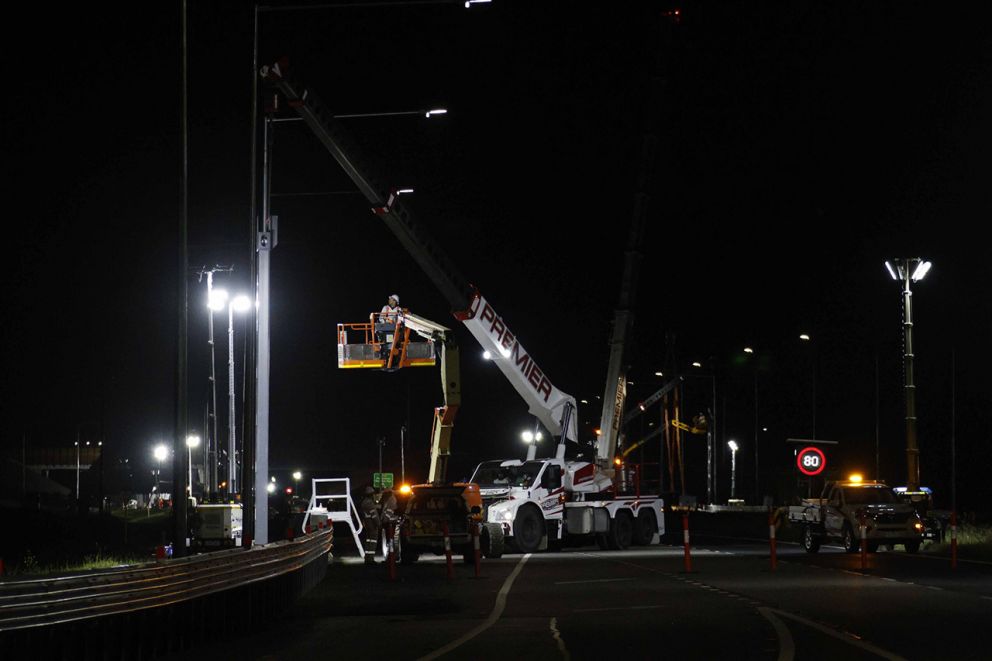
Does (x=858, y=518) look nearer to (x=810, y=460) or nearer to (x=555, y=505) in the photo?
(x=810, y=460)

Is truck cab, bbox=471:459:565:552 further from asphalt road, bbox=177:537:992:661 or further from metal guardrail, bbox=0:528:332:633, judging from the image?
metal guardrail, bbox=0:528:332:633

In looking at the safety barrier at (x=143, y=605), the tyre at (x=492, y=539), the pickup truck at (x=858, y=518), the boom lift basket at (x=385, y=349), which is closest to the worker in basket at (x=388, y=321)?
the boom lift basket at (x=385, y=349)

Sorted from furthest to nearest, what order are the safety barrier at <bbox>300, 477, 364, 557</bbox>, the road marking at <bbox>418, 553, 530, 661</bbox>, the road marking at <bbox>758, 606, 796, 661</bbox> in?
the safety barrier at <bbox>300, 477, 364, 557</bbox>
the road marking at <bbox>418, 553, 530, 661</bbox>
the road marking at <bbox>758, 606, 796, 661</bbox>

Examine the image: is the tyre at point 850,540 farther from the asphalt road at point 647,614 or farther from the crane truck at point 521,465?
the crane truck at point 521,465

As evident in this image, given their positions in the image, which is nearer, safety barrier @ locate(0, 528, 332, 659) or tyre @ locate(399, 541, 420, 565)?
safety barrier @ locate(0, 528, 332, 659)

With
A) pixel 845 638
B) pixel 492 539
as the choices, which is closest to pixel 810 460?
pixel 492 539

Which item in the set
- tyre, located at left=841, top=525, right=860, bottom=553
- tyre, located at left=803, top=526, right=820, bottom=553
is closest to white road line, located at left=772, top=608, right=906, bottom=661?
tyre, located at left=841, top=525, right=860, bottom=553

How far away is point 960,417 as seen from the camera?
8125 cm

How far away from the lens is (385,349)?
39969 millimetres

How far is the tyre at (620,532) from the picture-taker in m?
40.0

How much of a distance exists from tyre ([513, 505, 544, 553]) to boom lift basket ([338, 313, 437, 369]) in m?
4.76

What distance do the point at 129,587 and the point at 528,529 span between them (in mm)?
24775

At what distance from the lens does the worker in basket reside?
39781 millimetres

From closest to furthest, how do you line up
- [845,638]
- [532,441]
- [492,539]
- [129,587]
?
[129,587] → [845,638] → [492,539] → [532,441]
